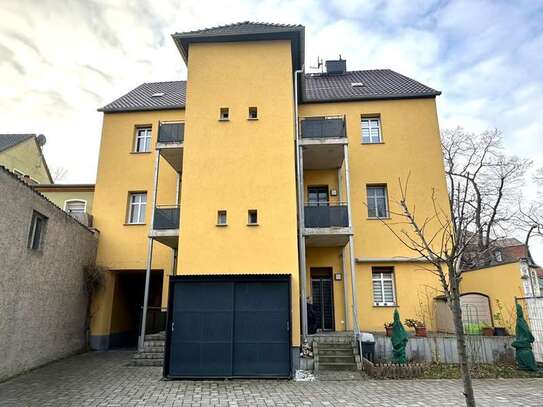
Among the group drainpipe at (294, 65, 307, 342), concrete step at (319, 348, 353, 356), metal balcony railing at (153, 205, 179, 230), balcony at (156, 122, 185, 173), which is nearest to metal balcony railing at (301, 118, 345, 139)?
drainpipe at (294, 65, 307, 342)

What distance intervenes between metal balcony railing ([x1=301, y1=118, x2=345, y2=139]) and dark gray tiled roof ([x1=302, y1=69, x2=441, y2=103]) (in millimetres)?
2748

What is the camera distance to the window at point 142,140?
53.7ft

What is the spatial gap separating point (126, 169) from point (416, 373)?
13.5 m

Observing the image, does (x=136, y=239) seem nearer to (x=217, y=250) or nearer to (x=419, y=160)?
(x=217, y=250)

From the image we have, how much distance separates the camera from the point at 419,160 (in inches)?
589

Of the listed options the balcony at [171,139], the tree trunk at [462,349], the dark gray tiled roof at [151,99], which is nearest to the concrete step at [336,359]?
the tree trunk at [462,349]

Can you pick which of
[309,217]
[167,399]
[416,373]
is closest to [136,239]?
[309,217]

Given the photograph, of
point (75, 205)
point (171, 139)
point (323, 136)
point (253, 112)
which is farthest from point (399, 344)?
point (75, 205)

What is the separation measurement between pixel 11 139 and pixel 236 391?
2394cm

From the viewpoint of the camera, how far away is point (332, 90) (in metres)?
17.2

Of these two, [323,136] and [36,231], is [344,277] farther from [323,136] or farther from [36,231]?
[36,231]

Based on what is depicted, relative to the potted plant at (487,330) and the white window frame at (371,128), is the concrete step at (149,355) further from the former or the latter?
the white window frame at (371,128)

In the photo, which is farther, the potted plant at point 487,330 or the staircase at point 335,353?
the potted plant at point 487,330

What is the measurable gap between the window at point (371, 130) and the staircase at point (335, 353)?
843 centimetres
